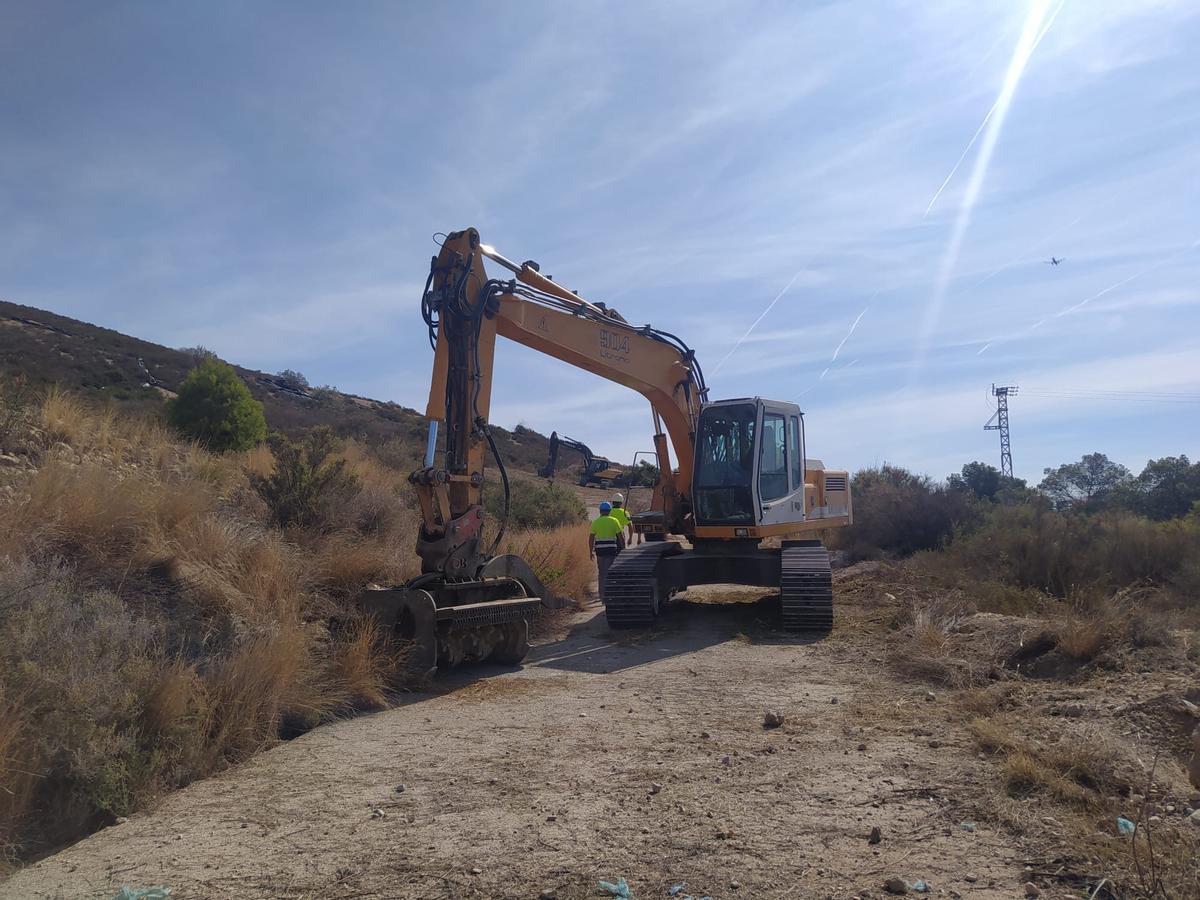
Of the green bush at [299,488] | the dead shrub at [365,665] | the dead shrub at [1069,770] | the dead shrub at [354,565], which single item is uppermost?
the green bush at [299,488]

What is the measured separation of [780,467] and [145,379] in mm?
30473

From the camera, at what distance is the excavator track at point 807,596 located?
11.0 metres

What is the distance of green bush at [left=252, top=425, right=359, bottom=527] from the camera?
1096cm

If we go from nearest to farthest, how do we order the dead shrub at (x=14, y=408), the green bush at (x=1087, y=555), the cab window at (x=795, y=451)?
the dead shrub at (x=14, y=408) < the green bush at (x=1087, y=555) < the cab window at (x=795, y=451)

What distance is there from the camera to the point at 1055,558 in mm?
12664

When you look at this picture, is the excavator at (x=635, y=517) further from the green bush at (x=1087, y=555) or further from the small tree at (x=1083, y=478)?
the small tree at (x=1083, y=478)

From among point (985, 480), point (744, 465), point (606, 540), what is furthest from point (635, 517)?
point (985, 480)

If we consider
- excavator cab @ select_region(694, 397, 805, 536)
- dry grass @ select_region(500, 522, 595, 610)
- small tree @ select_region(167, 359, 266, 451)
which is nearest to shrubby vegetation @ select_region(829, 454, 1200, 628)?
excavator cab @ select_region(694, 397, 805, 536)

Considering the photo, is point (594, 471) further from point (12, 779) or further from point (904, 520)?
point (12, 779)

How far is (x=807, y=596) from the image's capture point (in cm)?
1105

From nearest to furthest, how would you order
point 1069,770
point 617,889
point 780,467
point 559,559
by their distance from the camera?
point 617,889 → point 1069,770 → point 780,467 → point 559,559

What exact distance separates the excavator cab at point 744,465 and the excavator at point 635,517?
0.06 feet

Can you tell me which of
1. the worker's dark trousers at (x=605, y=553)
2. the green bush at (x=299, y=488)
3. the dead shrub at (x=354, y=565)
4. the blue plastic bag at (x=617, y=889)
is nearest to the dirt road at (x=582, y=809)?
the blue plastic bag at (x=617, y=889)

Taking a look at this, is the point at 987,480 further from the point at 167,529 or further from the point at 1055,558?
the point at 167,529
